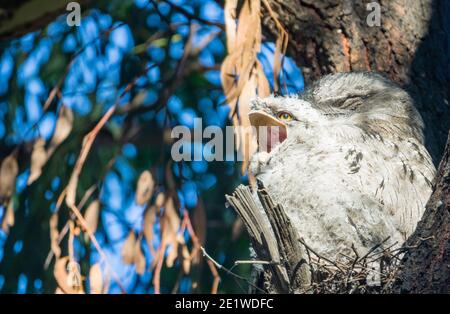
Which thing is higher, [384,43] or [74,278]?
[384,43]

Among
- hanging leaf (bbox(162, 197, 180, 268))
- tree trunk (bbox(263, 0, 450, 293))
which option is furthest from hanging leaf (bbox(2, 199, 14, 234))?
tree trunk (bbox(263, 0, 450, 293))

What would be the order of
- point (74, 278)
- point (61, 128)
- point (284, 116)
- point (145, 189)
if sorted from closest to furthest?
point (284, 116) < point (74, 278) < point (145, 189) < point (61, 128)

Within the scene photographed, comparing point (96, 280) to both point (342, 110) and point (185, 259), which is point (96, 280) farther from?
point (342, 110)

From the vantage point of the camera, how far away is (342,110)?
9.52 ft

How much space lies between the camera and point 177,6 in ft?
12.5

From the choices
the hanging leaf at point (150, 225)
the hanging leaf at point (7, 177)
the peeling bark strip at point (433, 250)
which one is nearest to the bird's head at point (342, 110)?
the peeling bark strip at point (433, 250)

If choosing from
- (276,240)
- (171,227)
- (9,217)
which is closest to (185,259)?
(171,227)

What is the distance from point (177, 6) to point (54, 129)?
75 centimetres

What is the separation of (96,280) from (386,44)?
4.53ft

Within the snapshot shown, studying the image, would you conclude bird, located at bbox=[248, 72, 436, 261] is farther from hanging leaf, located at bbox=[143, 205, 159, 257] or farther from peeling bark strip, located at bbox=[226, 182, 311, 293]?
hanging leaf, located at bbox=[143, 205, 159, 257]

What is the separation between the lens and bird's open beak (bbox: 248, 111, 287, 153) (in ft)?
9.24

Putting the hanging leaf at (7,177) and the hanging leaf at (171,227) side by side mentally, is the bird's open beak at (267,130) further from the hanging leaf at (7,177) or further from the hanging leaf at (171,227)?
the hanging leaf at (7,177)

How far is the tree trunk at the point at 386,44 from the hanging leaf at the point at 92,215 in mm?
1010

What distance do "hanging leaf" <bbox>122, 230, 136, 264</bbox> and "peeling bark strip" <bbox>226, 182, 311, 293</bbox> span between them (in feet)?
4.15
